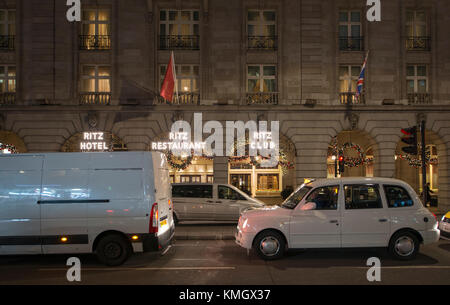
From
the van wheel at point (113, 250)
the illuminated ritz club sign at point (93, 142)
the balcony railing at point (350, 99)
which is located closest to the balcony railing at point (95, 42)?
the illuminated ritz club sign at point (93, 142)

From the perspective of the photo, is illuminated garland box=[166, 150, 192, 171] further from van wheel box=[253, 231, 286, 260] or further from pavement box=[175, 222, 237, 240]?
van wheel box=[253, 231, 286, 260]

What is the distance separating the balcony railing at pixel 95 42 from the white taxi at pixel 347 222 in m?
16.0

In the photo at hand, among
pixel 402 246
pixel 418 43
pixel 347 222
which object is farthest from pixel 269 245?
pixel 418 43

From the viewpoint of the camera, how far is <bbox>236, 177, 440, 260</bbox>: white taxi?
27.5 feet

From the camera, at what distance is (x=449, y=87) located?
20.7 meters

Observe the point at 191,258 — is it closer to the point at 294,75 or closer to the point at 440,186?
the point at 294,75

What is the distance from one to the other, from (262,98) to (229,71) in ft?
7.87

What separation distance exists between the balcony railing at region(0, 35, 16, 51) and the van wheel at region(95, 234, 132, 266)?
17.1 metres

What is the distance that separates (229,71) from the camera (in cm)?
2048

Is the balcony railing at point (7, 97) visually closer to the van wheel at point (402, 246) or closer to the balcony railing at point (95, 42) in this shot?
the balcony railing at point (95, 42)

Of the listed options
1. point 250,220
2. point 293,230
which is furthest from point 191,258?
point 293,230

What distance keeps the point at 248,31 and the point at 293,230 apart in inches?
606

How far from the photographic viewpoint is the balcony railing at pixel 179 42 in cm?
2067

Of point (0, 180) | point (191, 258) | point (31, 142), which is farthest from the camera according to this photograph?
point (31, 142)
